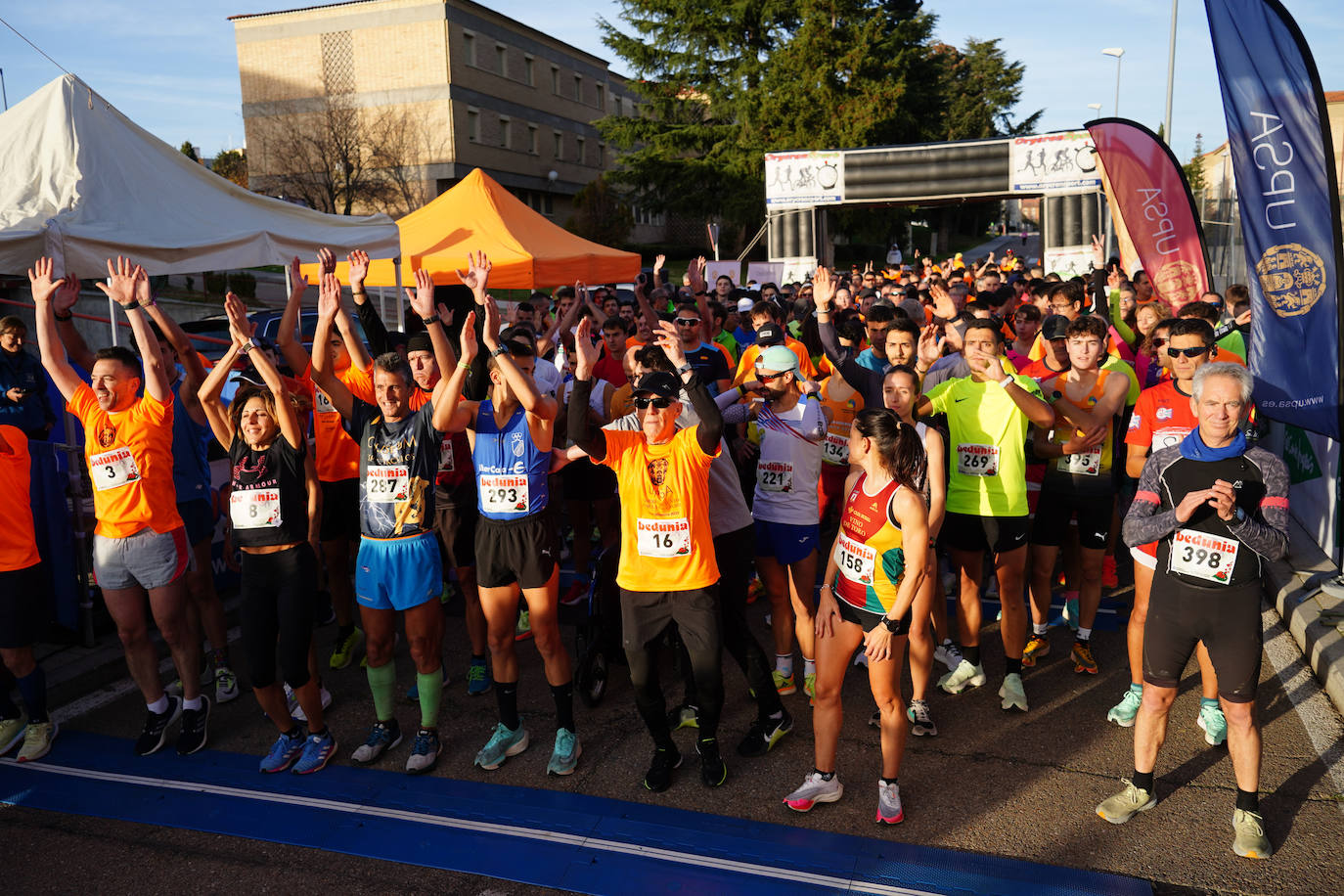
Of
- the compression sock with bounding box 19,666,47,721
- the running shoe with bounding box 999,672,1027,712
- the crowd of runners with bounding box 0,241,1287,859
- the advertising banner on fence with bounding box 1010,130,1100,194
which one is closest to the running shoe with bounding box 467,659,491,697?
the crowd of runners with bounding box 0,241,1287,859

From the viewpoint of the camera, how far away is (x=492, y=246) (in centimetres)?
1171

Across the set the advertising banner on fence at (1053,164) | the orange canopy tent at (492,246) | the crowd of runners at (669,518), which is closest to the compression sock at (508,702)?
the crowd of runners at (669,518)

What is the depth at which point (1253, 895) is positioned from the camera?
3.56m

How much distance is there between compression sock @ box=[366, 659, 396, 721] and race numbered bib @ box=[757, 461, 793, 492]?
2212mm

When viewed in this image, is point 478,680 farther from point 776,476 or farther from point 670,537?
point 776,476

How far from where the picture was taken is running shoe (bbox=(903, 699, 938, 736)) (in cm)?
493

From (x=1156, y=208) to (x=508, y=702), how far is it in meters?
7.62

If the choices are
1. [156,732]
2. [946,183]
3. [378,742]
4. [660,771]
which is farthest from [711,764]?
[946,183]

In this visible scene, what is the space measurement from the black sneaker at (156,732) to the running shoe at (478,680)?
1.60 metres

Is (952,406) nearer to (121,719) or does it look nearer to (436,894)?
(436,894)

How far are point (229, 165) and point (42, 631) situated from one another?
1757 inches

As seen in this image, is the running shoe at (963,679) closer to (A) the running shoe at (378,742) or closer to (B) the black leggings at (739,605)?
(B) the black leggings at (739,605)

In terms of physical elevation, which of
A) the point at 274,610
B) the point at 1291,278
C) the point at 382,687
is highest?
the point at 1291,278

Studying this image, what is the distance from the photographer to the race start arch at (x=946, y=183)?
2245 cm
